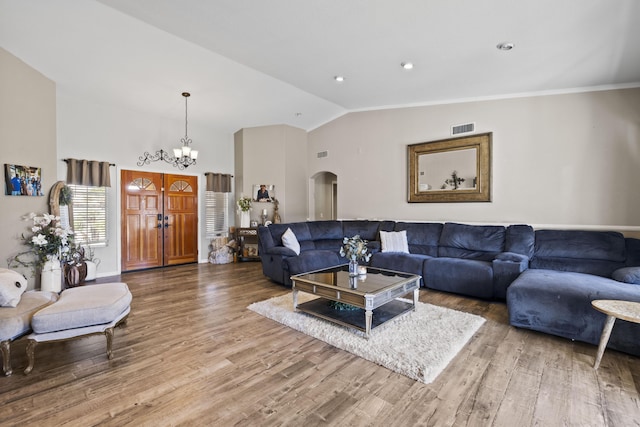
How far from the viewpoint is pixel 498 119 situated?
4707 millimetres

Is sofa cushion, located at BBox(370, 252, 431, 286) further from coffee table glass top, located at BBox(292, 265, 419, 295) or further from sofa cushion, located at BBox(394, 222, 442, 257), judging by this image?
coffee table glass top, located at BBox(292, 265, 419, 295)

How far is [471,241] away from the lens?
4.60 m

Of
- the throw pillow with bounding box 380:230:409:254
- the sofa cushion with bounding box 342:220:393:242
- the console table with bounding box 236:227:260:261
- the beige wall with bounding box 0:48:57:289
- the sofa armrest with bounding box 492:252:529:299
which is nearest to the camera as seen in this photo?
the beige wall with bounding box 0:48:57:289

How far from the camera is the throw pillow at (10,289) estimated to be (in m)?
2.31

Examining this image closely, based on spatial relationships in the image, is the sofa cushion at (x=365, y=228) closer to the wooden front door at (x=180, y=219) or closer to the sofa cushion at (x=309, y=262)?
the sofa cushion at (x=309, y=262)

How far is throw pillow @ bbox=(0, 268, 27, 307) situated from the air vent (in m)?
5.87

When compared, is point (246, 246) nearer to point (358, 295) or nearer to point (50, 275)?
point (50, 275)

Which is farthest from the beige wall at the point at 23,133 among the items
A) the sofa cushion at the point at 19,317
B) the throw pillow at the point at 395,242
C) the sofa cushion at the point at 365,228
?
A: the throw pillow at the point at 395,242

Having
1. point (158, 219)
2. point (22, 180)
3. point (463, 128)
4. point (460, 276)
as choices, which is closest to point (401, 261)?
point (460, 276)

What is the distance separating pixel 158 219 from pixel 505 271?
20.4 feet

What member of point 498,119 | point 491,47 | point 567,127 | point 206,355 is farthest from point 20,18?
point 567,127

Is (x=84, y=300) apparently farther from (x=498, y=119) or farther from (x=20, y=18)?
(x=498, y=119)

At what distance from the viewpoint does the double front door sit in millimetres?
5762

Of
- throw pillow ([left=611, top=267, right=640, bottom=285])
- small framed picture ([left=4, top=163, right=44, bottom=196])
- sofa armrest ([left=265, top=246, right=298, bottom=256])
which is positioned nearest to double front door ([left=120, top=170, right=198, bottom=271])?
small framed picture ([left=4, top=163, right=44, bottom=196])
